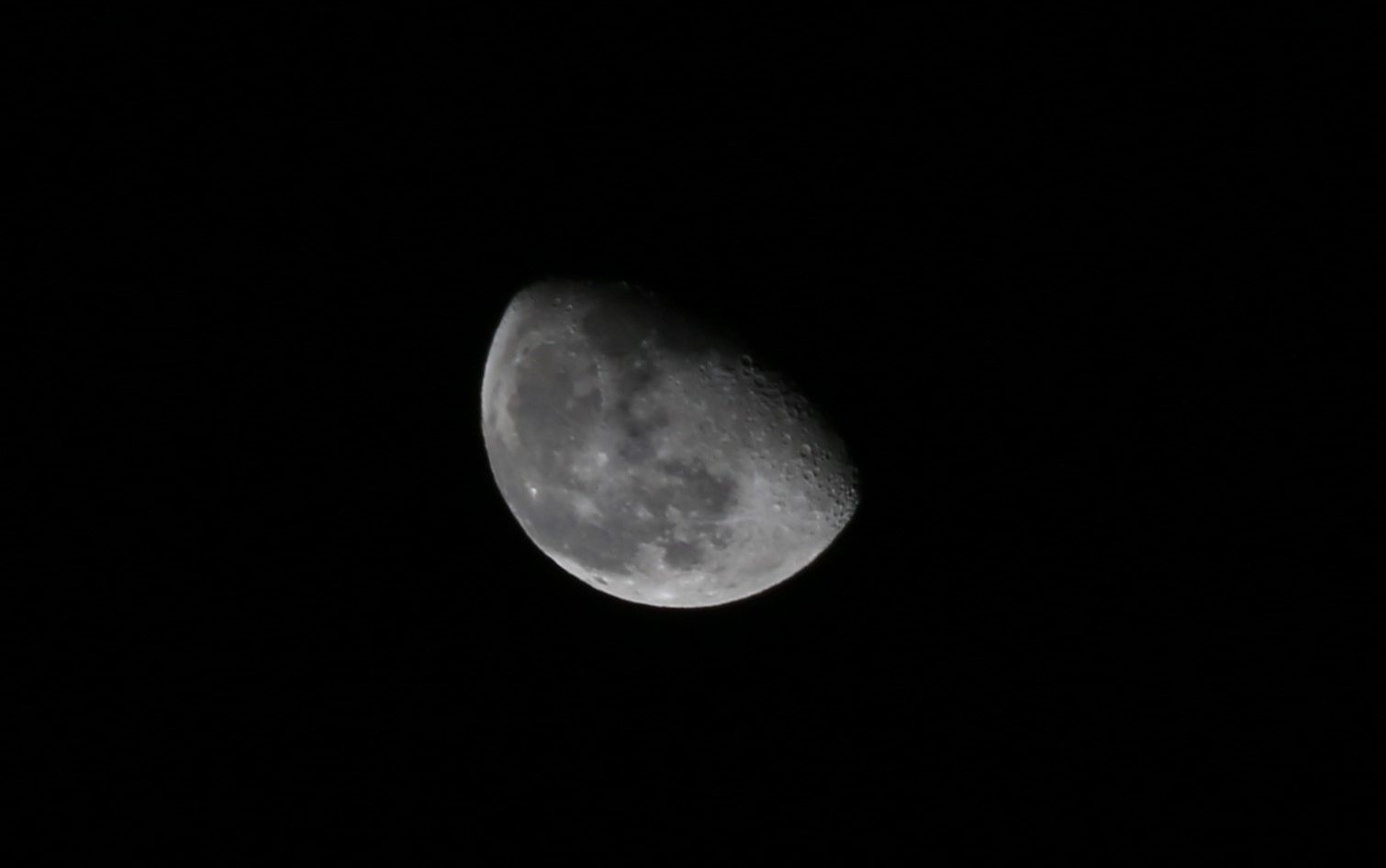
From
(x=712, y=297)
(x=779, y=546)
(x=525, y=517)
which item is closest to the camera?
(x=712, y=297)

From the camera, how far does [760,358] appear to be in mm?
2977

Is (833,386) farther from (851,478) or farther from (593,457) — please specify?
(593,457)

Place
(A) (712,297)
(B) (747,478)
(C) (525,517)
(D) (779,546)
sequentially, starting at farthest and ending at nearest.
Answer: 1. (C) (525,517)
2. (D) (779,546)
3. (B) (747,478)
4. (A) (712,297)

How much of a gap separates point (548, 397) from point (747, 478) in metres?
0.79

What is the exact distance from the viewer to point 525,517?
3.63m

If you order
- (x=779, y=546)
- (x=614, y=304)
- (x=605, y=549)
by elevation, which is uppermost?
(x=614, y=304)

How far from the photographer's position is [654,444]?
309cm

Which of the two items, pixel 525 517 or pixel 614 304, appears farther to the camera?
pixel 525 517

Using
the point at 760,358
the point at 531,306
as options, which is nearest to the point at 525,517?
the point at 531,306

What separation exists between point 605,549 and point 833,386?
3.67 feet

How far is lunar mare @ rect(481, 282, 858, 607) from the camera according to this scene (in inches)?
120

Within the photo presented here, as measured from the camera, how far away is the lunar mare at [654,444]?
10.0 feet

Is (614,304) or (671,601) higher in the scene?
(614,304)

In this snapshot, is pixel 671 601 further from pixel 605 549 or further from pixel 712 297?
pixel 712 297
